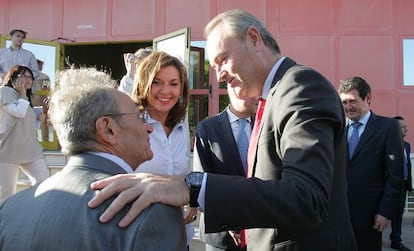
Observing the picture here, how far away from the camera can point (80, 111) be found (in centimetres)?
128

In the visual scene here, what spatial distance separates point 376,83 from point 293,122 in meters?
6.16

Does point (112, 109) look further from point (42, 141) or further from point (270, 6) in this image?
point (42, 141)

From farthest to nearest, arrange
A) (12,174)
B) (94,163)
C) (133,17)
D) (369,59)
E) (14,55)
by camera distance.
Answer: (133,17), (14,55), (369,59), (12,174), (94,163)

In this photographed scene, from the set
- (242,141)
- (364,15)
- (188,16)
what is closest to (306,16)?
(364,15)

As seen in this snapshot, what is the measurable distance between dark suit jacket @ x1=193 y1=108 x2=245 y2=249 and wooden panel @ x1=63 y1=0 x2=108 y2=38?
5.91m

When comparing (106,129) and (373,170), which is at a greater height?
(106,129)

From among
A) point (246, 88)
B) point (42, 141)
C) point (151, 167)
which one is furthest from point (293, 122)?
point (42, 141)

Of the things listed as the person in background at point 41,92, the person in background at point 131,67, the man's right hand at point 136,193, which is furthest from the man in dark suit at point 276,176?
the person in background at point 41,92

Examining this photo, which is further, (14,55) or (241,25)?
(14,55)

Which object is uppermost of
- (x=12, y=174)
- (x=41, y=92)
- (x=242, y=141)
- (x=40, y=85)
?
(x=40, y=85)

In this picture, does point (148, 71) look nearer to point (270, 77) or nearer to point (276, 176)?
point (270, 77)

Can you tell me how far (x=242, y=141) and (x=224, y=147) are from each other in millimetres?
142

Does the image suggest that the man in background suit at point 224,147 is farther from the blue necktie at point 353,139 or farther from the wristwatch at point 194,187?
the wristwatch at point 194,187

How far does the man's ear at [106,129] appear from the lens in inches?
50.4
